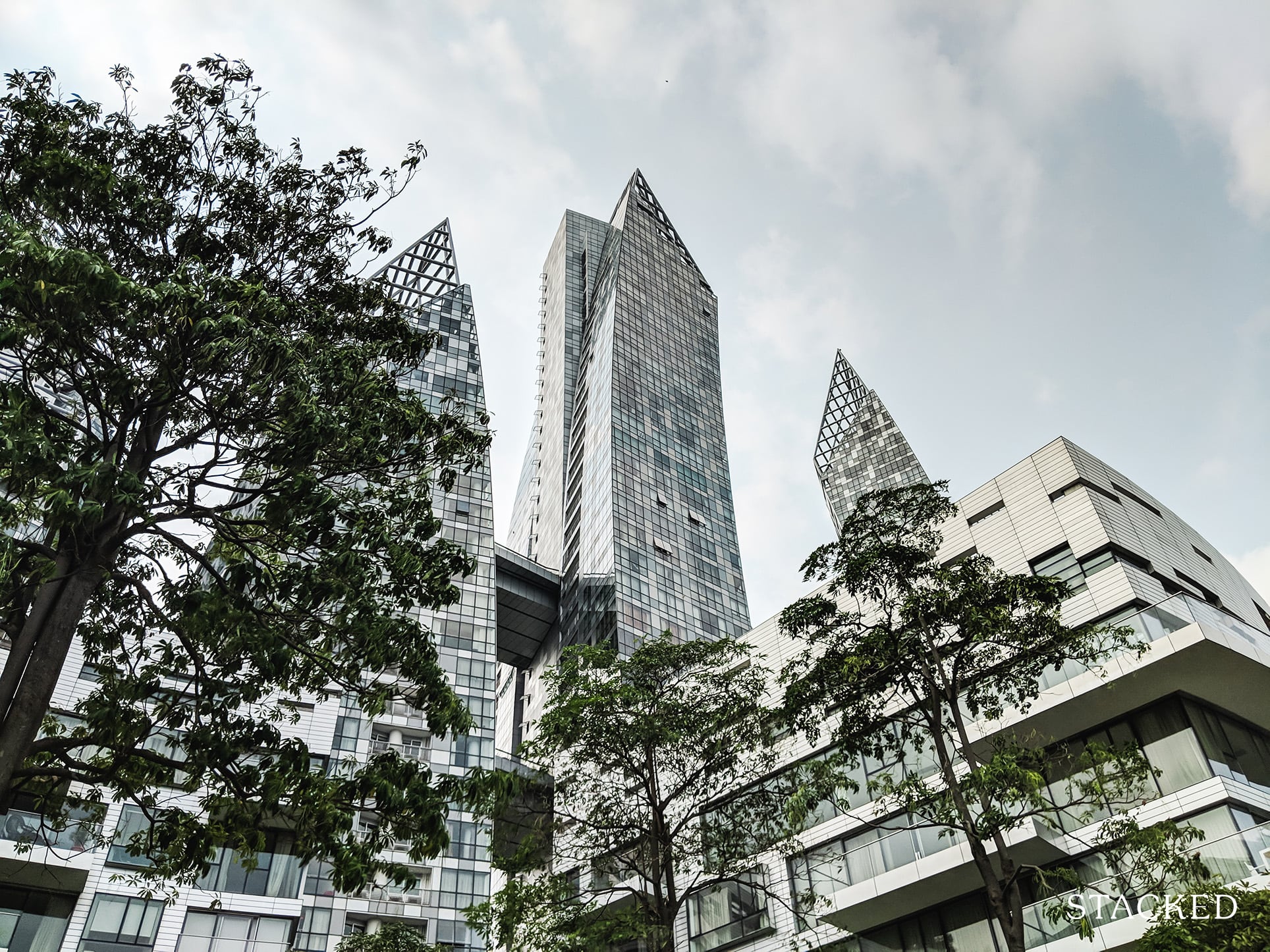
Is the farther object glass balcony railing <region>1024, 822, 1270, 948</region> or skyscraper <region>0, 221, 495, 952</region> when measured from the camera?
skyscraper <region>0, 221, 495, 952</region>

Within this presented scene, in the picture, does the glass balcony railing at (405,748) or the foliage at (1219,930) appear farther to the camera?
the glass balcony railing at (405,748)

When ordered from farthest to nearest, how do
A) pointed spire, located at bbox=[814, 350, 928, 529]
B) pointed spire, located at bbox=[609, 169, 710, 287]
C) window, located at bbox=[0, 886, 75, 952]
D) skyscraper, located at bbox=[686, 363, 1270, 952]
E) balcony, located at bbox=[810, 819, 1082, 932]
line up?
pointed spire, located at bbox=[609, 169, 710, 287] < pointed spire, located at bbox=[814, 350, 928, 529] < window, located at bbox=[0, 886, 75, 952] < balcony, located at bbox=[810, 819, 1082, 932] < skyscraper, located at bbox=[686, 363, 1270, 952]

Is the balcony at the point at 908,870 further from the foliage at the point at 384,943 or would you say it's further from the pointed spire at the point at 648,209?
the pointed spire at the point at 648,209

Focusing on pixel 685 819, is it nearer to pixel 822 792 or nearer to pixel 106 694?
pixel 822 792

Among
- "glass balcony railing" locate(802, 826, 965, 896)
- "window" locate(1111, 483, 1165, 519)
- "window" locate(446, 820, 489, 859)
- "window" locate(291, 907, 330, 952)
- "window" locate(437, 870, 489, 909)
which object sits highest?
"window" locate(1111, 483, 1165, 519)

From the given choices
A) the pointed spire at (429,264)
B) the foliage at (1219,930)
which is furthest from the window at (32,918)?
the pointed spire at (429,264)

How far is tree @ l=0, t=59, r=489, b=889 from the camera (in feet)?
31.4

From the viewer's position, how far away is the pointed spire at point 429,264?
89812 mm

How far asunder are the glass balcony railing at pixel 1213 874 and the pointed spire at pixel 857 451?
233ft

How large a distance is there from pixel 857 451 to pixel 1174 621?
79495 mm

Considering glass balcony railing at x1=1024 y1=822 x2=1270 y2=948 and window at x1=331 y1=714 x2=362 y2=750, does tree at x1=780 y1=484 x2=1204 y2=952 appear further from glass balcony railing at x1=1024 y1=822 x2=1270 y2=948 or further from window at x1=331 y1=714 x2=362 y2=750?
window at x1=331 y1=714 x2=362 y2=750

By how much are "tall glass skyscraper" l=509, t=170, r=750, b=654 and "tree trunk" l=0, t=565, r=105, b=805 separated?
174 ft

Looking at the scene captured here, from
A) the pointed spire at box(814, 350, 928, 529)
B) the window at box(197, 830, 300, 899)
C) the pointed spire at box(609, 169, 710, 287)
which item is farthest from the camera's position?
the pointed spire at box(609, 169, 710, 287)

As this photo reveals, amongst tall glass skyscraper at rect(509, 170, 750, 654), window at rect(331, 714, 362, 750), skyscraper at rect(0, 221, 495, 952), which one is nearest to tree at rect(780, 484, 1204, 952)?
skyscraper at rect(0, 221, 495, 952)
